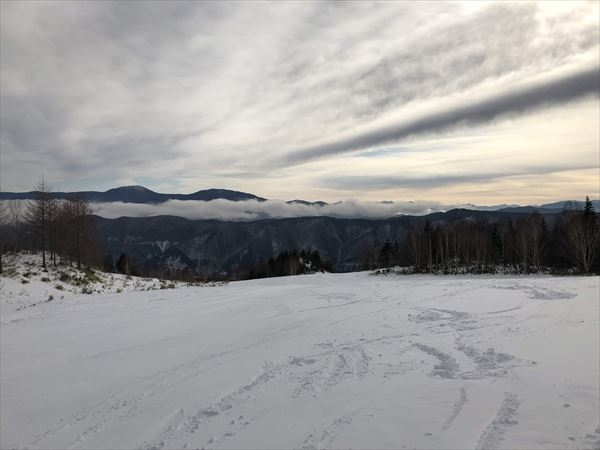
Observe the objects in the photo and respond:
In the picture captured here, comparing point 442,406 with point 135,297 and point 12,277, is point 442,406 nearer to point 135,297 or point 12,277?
point 135,297

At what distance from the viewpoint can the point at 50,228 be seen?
33062mm

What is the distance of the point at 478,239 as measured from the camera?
181 feet

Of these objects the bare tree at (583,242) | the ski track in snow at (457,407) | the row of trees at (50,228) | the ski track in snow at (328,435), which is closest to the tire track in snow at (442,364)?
the ski track in snow at (457,407)

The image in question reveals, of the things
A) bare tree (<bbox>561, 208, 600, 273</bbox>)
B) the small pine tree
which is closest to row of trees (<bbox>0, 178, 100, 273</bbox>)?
bare tree (<bbox>561, 208, 600, 273</bbox>)

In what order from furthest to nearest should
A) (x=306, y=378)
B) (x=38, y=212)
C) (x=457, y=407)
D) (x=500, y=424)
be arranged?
1. (x=38, y=212)
2. (x=306, y=378)
3. (x=457, y=407)
4. (x=500, y=424)

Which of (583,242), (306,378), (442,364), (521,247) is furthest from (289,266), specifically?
(306,378)

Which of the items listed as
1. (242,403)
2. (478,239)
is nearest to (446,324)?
(242,403)

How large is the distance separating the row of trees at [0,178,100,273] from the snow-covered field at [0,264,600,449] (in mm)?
23420

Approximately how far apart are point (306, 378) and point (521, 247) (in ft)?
169

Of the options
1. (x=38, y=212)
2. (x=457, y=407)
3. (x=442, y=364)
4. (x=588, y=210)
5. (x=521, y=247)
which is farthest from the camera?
(x=521, y=247)

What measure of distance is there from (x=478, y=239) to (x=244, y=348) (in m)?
53.3

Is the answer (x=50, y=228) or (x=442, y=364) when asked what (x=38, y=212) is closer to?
(x=50, y=228)

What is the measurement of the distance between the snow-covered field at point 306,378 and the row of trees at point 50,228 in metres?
23.4

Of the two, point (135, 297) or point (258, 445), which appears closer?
point (258, 445)
